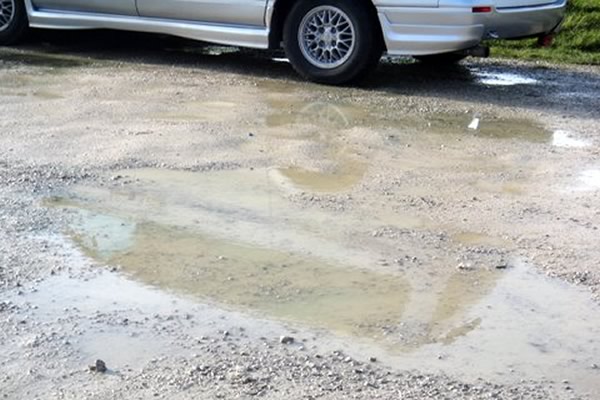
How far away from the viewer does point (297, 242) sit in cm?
510

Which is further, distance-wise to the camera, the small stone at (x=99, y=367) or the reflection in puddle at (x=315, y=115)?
the reflection in puddle at (x=315, y=115)

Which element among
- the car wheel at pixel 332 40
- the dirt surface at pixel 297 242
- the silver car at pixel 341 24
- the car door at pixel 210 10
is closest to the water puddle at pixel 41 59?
the silver car at pixel 341 24

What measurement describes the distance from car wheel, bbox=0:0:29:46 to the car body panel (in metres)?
0.17

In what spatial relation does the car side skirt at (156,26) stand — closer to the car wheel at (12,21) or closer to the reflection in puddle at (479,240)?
the car wheel at (12,21)

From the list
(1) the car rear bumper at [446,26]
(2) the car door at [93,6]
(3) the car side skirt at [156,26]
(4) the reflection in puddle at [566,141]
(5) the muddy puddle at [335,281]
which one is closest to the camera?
(5) the muddy puddle at [335,281]

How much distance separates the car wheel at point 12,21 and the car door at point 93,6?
251 millimetres

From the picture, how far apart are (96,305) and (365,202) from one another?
74.8 inches

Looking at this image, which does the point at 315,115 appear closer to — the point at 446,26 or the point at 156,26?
the point at 446,26

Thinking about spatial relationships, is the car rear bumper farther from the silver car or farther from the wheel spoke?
the wheel spoke

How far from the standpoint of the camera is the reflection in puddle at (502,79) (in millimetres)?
9203

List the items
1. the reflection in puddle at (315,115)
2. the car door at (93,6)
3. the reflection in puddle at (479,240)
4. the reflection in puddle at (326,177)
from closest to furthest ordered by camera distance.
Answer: the reflection in puddle at (479,240), the reflection in puddle at (326,177), the reflection in puddle at (315,115), the car door at (93,6)

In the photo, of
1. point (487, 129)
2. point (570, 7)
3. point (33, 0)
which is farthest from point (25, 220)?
point (570, 7)

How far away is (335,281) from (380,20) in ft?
14.3

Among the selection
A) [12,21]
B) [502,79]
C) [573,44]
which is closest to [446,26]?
[502,79]
